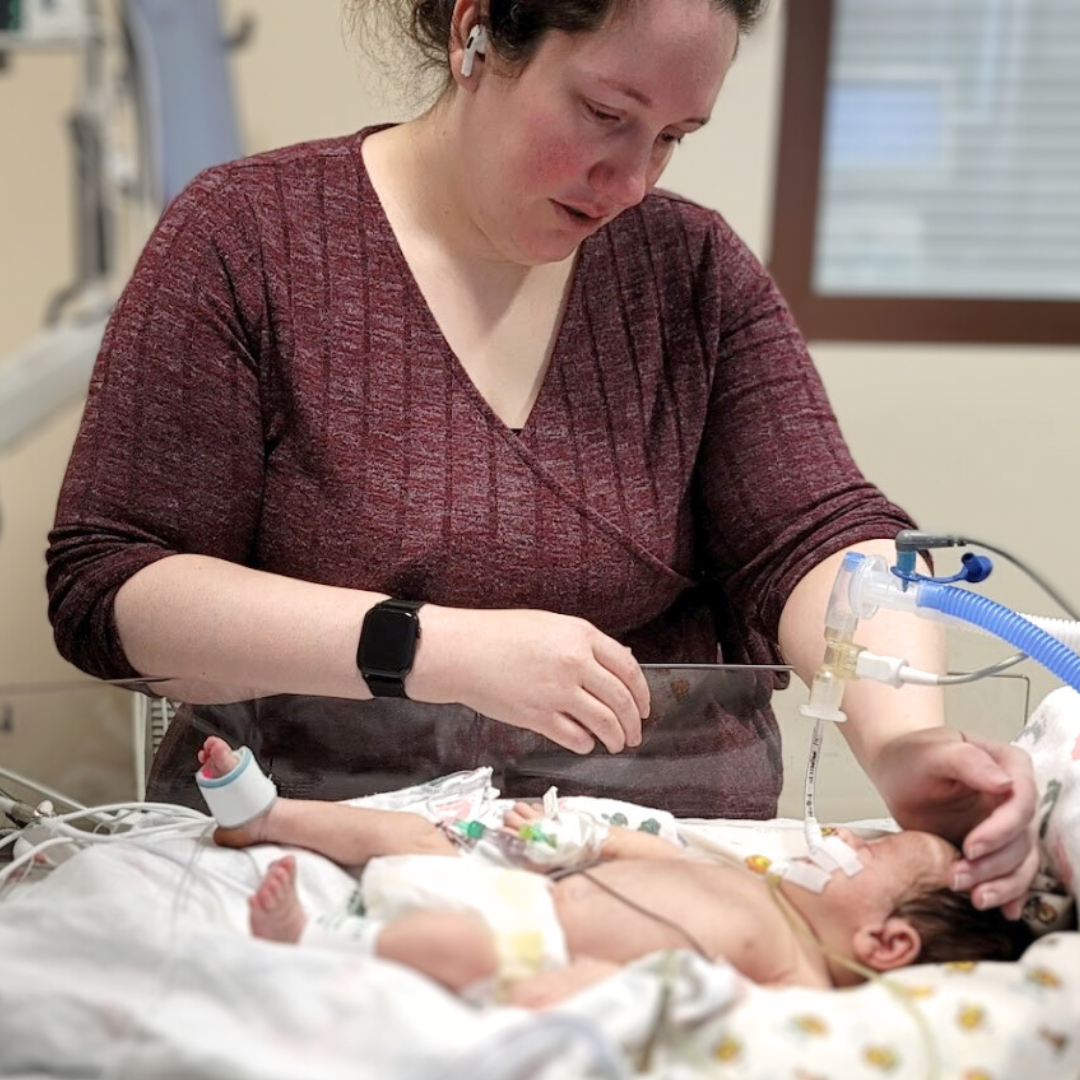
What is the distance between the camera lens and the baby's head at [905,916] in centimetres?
99

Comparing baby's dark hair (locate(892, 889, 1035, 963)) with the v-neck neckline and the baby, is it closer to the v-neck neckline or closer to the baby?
the baby

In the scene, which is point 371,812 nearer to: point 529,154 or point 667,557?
→ point 667,557

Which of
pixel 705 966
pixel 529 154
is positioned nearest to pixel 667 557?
pixel 529 154

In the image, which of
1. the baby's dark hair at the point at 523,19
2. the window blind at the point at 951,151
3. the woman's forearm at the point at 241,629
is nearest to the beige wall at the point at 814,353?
the window blind at the point at 951,151

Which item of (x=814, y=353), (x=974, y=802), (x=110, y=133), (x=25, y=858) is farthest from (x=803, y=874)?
(x=814, y=353)

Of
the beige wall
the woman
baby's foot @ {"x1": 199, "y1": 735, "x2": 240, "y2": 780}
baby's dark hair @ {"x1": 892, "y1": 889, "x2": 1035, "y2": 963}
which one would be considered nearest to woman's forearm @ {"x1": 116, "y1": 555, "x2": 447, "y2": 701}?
the woman

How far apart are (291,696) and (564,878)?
0.34 metres

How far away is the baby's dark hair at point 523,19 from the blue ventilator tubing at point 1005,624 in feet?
1.77

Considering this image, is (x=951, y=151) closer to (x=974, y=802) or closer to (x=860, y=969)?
(x=974, y=802)

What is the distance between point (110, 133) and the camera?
1781 mm

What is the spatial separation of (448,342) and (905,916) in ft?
2.33

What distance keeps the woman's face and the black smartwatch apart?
0.41m

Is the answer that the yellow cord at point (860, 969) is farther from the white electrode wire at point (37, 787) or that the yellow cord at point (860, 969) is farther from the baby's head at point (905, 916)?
the white electrode wire at point (37, 787)

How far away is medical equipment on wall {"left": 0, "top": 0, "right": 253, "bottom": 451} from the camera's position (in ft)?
5.32
